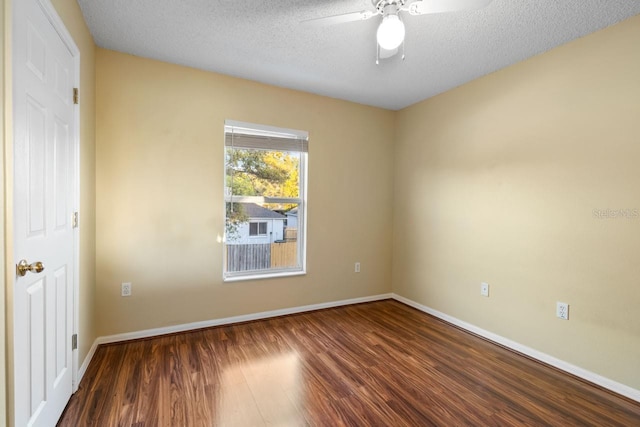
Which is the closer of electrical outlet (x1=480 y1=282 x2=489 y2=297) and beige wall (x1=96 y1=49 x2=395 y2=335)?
beige wall (x1=96 y1=49 x2=395 y2=335)

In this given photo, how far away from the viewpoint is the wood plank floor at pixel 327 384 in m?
1.67

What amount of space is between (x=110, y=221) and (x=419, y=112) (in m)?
3.38

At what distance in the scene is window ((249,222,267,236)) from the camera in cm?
310

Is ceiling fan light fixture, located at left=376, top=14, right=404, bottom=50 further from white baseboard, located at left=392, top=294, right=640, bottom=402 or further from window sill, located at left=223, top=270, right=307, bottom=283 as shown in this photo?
white baseboard, located at left=392, top=294, right=640, bottom=402

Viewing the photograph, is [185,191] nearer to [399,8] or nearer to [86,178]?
[86,178]

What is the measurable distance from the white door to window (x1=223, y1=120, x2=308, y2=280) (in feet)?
4.42

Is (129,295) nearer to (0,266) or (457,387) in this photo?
(0,266)

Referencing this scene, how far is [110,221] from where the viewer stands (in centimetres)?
244

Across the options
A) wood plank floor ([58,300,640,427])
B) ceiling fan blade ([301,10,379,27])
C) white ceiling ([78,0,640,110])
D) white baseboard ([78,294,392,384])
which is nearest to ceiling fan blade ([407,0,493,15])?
ceiling fan blade ([301,10,379,27])

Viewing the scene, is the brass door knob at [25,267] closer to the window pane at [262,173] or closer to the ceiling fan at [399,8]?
the window pane at [262,173]

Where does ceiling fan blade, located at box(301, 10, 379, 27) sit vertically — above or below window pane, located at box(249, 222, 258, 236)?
above

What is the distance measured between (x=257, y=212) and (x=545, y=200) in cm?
260

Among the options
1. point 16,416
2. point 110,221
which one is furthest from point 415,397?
point 110,221

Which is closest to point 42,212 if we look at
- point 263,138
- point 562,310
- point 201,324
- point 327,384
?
point 201,324
